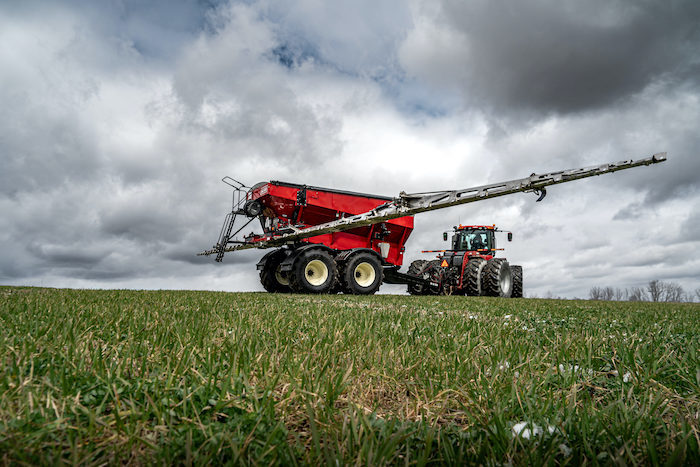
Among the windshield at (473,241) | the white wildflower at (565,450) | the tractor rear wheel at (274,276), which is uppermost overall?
the windshield at (473,241)

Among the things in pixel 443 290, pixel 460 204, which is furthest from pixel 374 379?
pixel 443 290

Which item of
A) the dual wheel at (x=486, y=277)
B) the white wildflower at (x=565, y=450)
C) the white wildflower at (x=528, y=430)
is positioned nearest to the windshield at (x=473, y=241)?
the dual wheel at (x=486, y=277)

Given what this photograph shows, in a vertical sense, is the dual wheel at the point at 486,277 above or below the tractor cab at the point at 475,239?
below

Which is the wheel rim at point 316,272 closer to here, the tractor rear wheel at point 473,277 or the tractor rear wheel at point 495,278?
the tractor rear wheel at point 473,277

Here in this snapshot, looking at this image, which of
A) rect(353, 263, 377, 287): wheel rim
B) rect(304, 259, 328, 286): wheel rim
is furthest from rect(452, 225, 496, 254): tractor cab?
rect(304, 259, 328, 286): wheel rim

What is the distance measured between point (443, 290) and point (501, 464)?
1437 centimetres

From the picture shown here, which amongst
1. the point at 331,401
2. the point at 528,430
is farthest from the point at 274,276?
the point at 528,430

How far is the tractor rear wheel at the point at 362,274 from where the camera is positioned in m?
11.8

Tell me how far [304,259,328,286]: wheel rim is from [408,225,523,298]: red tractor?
14.8 ft

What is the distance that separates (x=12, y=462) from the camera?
110 cm

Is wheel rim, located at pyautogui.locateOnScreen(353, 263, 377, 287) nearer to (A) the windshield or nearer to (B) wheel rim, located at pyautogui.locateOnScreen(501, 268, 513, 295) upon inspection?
(B) wheel rim, located at pyautogui.locateOnScreen(501, 268, 513, 295)

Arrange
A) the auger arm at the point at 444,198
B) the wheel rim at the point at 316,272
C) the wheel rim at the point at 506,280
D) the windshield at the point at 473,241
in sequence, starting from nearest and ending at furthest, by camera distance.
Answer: the auger arm at the point at 444,198 < the wheel rim at the point at 316,272 < the wheel rim at the point at 506,280 < the windshield at the point at 473,241

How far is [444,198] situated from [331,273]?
3.72 m

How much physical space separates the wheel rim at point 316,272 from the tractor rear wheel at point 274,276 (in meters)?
2.08
